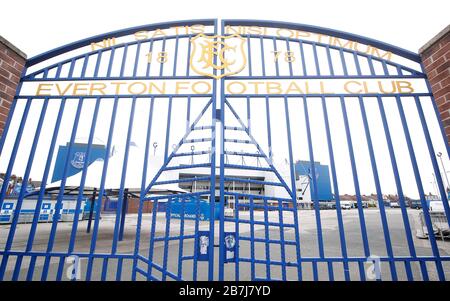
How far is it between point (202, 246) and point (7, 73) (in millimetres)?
3443

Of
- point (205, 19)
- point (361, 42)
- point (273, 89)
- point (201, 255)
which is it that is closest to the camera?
point (201, 255)

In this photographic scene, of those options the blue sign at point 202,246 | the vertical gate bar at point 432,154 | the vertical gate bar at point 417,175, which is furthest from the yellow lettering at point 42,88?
the vertical gate bar at point 432,154

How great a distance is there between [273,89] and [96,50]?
9.03 feet

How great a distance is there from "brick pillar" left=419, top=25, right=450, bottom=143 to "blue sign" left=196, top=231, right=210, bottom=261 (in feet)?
9.88

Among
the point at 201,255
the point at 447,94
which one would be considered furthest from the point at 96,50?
the point at 447,94

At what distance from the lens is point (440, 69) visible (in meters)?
2.73

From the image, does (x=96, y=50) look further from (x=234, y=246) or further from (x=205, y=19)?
(x=234, y=246)

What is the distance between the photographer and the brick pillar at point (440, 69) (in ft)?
8.64

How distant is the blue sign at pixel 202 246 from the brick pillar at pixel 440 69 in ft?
9.88

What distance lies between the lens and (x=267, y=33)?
3514 millimetres

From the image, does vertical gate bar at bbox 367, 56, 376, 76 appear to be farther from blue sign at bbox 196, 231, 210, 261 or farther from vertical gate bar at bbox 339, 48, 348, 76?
blue sign at bbox 196, 231, 210, 261

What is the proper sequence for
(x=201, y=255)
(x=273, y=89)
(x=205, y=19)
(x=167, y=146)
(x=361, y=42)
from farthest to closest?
(x=205, y=19) < (x=361, y=42) < (x=273, y=89) < (x=167, y=146) < (x=201, y=255)

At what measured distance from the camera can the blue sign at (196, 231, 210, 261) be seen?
8.45 ft

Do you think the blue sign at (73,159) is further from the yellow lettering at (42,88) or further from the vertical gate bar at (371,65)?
the vertical gate bar at (371,65)
